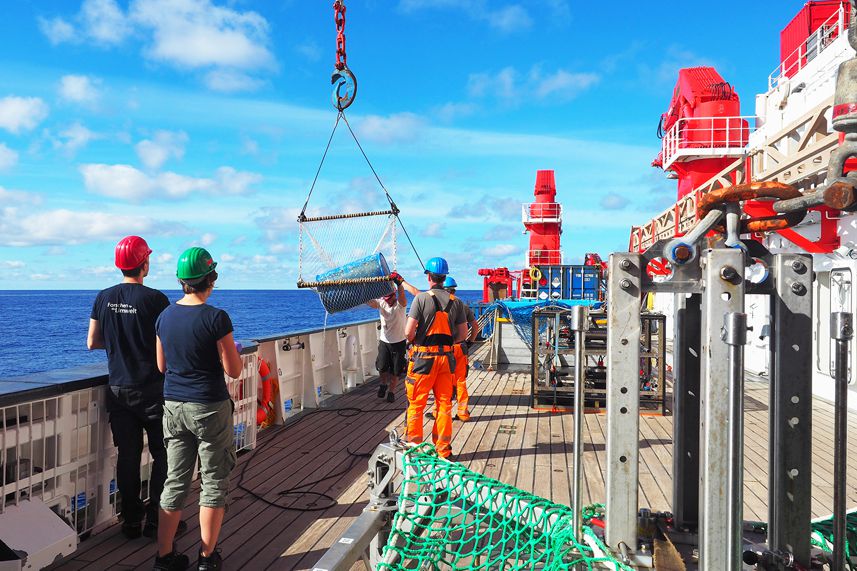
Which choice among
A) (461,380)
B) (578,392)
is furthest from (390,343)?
(578,392)

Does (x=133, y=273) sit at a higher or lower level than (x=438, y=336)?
higher

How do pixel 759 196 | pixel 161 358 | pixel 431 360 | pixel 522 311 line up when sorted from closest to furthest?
pixel 759 196, pixel 161 358, pixel 431 360, pixel 522 311

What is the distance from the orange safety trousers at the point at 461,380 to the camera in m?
6.08

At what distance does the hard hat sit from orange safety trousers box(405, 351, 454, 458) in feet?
7.94

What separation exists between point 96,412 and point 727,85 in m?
23.5

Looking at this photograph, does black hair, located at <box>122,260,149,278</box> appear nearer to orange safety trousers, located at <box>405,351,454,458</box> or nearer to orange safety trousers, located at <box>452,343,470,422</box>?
orange safety trousers, located at <box>405,351,454,458</box>

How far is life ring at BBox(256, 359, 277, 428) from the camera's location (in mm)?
6570

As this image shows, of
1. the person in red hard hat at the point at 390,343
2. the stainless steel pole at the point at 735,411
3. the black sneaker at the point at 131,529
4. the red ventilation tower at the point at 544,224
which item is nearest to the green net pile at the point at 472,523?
the stainless steel pole at the point at 735,411

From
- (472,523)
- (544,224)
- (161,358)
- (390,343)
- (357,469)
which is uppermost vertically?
(544,224)

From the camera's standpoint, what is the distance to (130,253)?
3889mm

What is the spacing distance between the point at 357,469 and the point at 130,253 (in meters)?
2.83

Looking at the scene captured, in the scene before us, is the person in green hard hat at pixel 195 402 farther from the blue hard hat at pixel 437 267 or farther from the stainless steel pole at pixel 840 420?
the stainless steel pole at pixel 840 420

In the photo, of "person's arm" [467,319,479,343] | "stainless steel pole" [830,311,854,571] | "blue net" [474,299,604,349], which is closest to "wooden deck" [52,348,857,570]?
"person's arm" [467,319,479,343]

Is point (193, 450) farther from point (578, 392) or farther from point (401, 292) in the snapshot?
point (401, 292)
